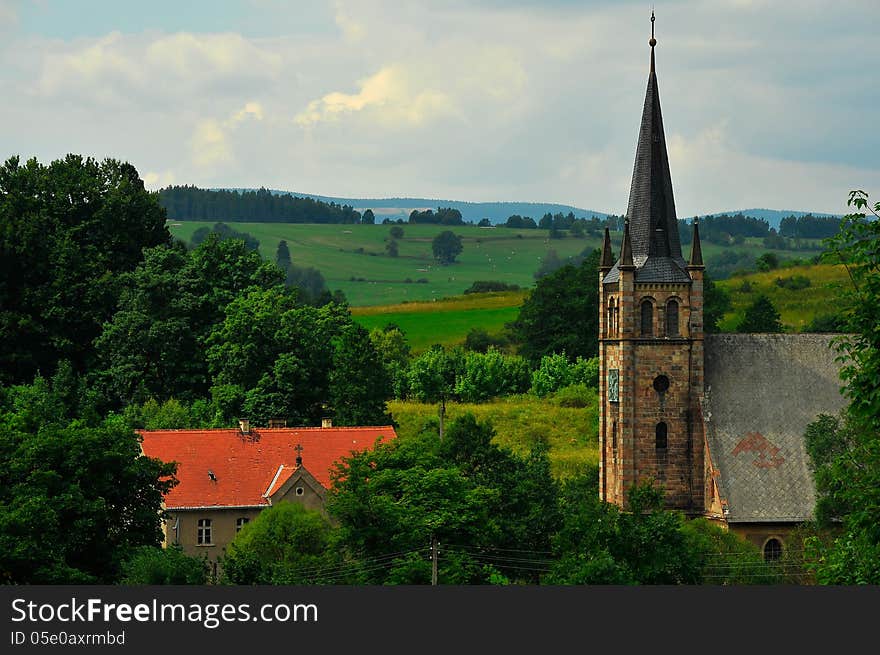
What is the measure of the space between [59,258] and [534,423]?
27.4 m

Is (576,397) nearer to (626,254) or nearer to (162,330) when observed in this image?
(162,330)

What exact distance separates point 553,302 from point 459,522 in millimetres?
67303

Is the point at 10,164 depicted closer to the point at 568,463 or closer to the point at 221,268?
A: the point at 221,268

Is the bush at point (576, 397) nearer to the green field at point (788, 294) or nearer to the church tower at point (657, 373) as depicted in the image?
the green field at point (788, 294)

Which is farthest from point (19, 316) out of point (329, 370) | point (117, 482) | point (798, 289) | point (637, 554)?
point (798, 289)

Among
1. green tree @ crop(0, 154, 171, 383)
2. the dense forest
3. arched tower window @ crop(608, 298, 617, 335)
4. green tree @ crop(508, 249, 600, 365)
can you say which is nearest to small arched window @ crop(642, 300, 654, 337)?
arched tower window @ crop(608, 298, 617, 335)

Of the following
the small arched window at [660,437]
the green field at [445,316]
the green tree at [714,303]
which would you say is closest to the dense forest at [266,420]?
the green tree at [714,303]

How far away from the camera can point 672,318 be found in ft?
214

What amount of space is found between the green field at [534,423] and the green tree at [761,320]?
18.0 metres

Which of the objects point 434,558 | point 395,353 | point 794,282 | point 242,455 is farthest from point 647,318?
point 794,282

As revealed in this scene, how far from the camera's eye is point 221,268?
303ft

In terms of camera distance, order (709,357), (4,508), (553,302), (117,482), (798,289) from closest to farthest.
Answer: (4,508)
(117,482)
(709,357)
(553,302)
(798,289)

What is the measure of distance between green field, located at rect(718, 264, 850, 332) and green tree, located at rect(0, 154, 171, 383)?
159 ft

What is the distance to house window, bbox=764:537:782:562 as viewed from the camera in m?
→ 62.8
